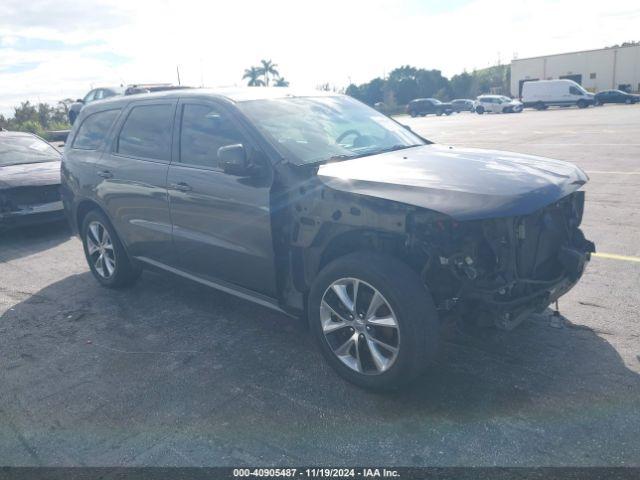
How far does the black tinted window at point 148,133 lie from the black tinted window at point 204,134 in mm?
214

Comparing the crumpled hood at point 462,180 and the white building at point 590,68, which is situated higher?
the white building at point 590,68

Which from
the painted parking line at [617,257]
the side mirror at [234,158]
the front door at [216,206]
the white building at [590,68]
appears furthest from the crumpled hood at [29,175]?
the white building at [590,68]

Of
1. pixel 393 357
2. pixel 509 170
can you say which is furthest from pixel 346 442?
pixel 509 170

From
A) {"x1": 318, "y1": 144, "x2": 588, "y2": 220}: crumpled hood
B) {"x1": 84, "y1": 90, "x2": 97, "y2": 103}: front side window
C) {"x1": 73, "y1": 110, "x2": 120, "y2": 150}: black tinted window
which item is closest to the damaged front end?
{"x1": 318, "y1": 144, "x2": 588, "y2": 220}: crumpled hood

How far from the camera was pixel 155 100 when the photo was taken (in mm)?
4871

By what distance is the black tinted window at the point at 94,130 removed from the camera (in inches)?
214

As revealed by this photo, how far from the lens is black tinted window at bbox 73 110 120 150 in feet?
17.8

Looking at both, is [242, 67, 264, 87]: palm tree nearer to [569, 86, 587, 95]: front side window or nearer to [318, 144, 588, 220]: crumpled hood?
[569, 86, 587, 95]: front side window

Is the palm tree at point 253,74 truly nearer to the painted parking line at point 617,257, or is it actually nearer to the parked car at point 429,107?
the parked car at point 429,107

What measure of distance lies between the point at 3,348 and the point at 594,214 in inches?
273

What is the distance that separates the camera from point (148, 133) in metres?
4.86

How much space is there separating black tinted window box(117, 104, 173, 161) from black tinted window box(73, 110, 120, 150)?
1.12 feet

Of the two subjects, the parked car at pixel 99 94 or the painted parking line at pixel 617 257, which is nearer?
the painted parking line at pixel 617 257

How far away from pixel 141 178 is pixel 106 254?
4.07ft
